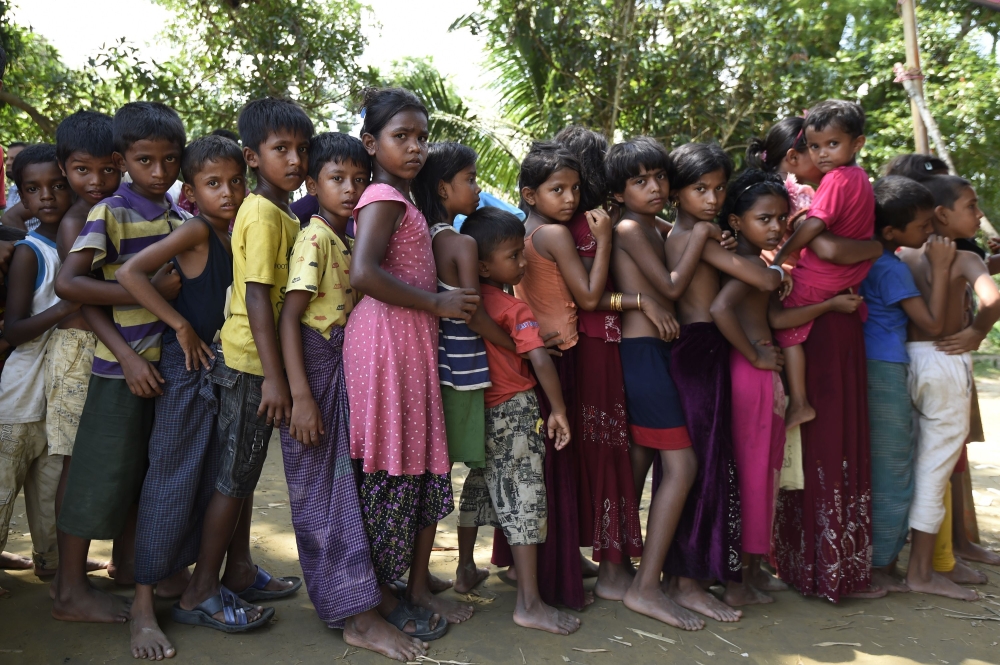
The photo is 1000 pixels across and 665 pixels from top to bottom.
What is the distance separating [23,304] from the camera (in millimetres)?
2934

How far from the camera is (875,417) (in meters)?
3.28

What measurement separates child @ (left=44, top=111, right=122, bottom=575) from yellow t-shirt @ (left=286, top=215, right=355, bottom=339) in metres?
0.91

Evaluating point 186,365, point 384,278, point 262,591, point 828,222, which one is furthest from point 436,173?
point 262,591

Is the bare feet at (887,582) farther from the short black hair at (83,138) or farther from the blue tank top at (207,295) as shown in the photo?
the short black hair at (83,138)

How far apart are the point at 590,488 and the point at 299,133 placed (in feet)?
5.83

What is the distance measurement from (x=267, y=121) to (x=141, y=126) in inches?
18.9

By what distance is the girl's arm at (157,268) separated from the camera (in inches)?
104

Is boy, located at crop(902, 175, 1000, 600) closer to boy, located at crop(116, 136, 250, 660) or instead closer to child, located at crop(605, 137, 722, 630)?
child, located at crop(605, 137, 722, 630)

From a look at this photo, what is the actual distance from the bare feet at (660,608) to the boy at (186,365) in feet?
5.54

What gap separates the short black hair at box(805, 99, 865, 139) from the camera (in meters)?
3.14

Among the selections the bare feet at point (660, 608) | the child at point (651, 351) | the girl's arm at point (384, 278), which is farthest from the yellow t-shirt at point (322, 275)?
the bare feet at point (660, 608)

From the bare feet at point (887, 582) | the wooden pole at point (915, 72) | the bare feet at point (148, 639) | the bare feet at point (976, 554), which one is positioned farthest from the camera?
the wooden pole at point (915, 72)

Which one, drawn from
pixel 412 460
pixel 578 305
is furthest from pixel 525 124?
pixel 412 460

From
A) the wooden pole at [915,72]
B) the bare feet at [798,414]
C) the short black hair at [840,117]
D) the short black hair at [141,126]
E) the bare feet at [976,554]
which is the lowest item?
the bare feet at [976,554]
